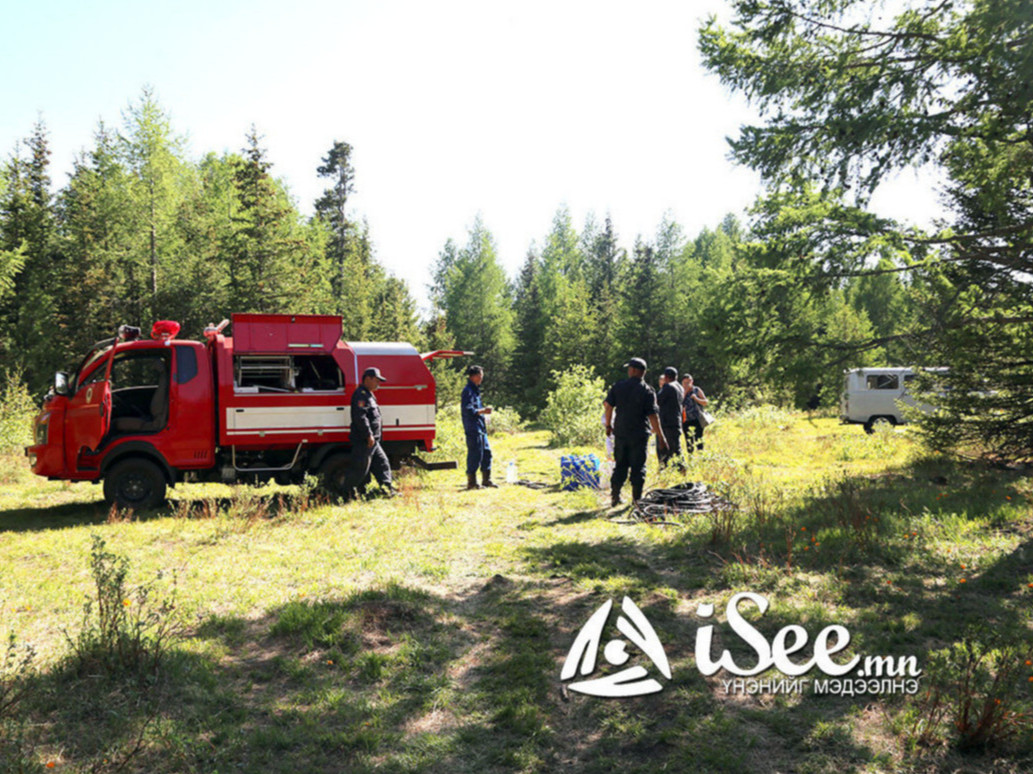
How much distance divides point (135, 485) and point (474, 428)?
5.29m

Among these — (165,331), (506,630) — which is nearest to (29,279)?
(165,331)

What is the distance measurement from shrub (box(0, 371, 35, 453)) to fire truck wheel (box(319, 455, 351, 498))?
8731mm

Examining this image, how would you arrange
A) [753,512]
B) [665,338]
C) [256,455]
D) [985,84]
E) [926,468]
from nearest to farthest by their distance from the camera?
[985,84] < [753,512] < [256,455] < [926,468] < [665,338]

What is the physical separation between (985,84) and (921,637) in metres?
5.84

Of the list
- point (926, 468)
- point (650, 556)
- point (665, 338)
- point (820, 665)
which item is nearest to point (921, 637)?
point (820, 665)

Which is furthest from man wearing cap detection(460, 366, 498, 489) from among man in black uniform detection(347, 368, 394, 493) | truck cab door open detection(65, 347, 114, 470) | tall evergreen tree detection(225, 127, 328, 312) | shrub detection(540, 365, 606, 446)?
tall evergreen tree detection(225, 127, 328, 312)

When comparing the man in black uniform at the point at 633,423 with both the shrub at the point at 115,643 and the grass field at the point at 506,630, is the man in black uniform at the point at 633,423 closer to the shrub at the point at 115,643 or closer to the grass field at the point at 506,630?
the grass field at the point at 506,630

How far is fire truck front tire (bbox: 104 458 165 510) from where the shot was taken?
9336 millimetres

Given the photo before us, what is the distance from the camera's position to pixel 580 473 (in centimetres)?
1095

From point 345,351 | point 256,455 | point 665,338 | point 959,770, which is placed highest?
point 665,338

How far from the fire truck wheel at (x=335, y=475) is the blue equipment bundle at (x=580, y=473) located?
368cm

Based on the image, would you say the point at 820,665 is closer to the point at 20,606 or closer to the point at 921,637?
the point at 921,637

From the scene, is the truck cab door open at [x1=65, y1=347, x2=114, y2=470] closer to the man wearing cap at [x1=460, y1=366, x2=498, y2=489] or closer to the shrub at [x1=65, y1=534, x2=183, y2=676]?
the man wearing cap at [x1=460, y1=366, x2=498, y2=489]

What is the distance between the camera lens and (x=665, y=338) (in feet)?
118
